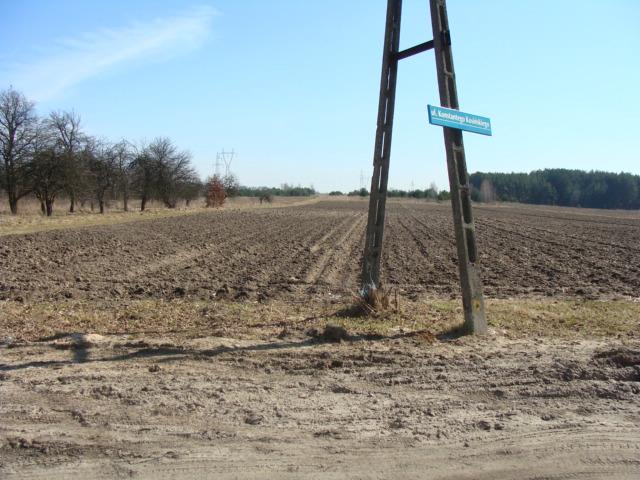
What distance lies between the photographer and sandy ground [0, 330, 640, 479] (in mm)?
3381

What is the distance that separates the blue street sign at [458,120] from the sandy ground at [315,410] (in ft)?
8.82

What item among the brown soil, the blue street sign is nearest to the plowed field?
the brown soil

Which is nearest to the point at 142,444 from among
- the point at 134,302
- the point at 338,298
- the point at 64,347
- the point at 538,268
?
the point at 64,347

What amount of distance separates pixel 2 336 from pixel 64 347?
47.7 inches

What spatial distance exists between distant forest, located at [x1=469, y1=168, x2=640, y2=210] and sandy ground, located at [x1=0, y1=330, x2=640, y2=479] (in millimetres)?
125500

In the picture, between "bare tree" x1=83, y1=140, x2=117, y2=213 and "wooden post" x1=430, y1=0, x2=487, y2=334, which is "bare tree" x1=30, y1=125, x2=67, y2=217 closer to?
"bare tree" x1=83, y1=140, x2=117, y2=213

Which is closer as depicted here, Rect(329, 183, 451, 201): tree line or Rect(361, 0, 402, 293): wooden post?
Rect(361, 0, 402, 293): wooden post

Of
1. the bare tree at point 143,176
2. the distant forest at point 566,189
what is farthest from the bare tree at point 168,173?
the distant forest at point 566,189

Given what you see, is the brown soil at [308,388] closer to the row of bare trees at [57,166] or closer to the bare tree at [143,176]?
the row of bare trees at [57,166]

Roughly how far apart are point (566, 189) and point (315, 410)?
151 metres

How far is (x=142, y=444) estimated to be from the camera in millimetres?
3568

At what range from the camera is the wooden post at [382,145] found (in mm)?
8008

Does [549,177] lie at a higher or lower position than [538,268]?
Result: higher

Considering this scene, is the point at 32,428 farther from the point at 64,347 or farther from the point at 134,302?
the point at 134,302
